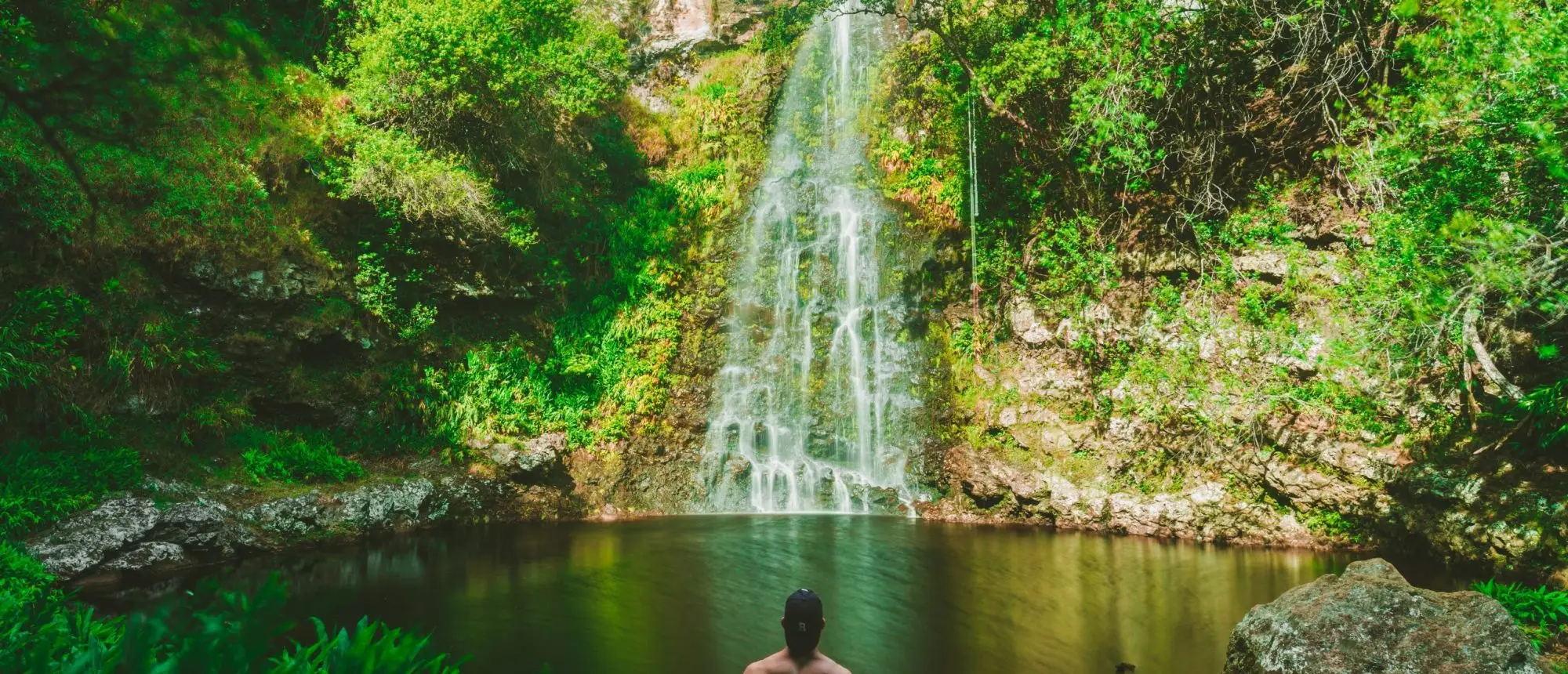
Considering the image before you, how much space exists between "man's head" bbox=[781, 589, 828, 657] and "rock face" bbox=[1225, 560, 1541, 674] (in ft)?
13.8

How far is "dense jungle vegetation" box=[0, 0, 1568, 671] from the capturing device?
8.68 m

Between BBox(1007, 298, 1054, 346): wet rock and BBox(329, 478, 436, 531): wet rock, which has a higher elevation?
BBox(1007, 298, 1054, 346): wet rock

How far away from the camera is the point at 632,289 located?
18.3m

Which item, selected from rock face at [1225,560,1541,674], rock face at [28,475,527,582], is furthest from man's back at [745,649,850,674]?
rock face at [28,475,527,582]

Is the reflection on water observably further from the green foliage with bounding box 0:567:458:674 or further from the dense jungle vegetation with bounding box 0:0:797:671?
the green foliage with bounding box 0:567:458:674

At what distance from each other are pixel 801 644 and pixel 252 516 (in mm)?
10323

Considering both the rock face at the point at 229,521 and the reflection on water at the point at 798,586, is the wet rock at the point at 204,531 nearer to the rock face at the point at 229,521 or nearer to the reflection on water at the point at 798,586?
the rock face at the point at 229,521

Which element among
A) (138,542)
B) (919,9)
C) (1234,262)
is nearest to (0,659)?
(138,542)

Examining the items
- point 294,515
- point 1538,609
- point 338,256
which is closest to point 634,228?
point 338,256

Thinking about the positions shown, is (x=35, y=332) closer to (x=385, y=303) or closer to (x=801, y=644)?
(x=385, y=303)

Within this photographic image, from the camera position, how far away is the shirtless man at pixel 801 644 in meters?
3.85

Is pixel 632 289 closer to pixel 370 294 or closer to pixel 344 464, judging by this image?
pixel 370 294

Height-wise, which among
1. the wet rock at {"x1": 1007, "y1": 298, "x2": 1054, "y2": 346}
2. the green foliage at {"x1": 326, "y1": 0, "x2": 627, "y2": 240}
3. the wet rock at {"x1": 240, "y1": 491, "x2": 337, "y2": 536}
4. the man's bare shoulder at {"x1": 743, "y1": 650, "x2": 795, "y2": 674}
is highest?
the green foliage at {"x1": 326, "y1": 0, "x2": 627, "y2": 240}

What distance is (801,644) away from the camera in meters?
3.91
